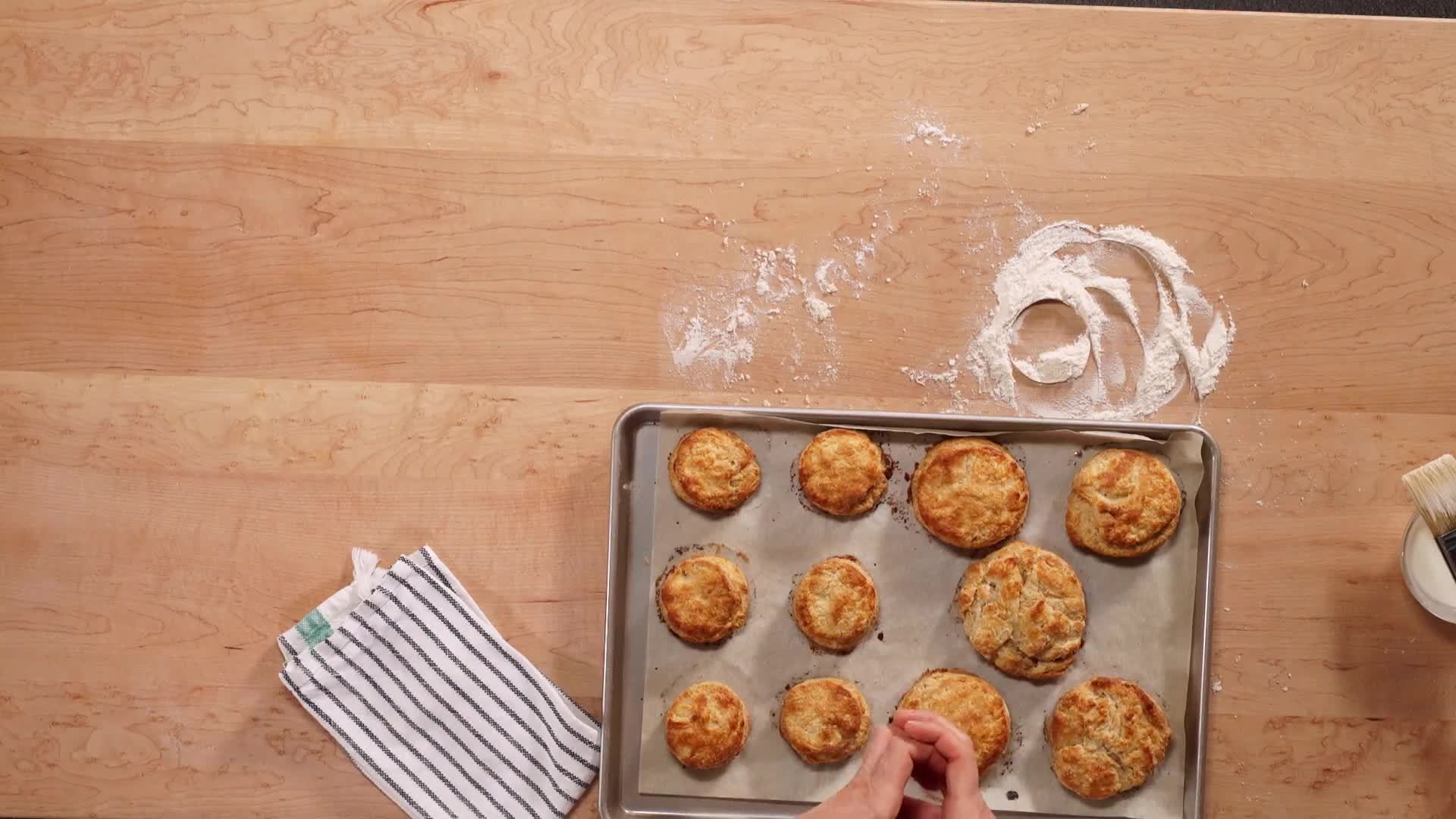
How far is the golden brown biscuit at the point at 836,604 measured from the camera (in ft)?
7.13

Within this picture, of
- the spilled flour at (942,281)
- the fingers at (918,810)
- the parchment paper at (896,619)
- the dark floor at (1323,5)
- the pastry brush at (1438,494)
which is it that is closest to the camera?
the fingers at (918,810)

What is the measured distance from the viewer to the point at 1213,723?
227 centimetres

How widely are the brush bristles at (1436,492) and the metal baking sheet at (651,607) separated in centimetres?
39

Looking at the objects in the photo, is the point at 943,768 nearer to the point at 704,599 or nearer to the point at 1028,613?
the point at 1028,613

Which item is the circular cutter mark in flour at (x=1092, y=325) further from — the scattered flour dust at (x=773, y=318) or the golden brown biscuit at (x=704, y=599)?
the golden brown biscuit at (x=704, y=599)

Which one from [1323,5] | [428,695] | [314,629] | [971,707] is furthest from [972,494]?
[1323,5]

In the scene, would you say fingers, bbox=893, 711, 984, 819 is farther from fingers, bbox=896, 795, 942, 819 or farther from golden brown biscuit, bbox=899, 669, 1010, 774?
golden brown biscuit, bbox=899, 669, 1010, 774

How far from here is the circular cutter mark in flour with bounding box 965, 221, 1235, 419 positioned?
7.55 feet

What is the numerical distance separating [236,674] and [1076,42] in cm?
231

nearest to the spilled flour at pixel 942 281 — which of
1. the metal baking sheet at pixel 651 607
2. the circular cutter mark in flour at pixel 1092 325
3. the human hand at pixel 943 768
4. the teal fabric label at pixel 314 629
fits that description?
the circular cutter mark in flour at pixel 1092 325

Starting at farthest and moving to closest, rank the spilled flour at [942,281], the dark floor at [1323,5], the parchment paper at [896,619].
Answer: the dark floor at [1323,5], the spilled flour at [942,281], the parchment paper at [896,619]

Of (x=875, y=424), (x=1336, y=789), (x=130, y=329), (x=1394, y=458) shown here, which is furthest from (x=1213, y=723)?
(x=130, y=329)

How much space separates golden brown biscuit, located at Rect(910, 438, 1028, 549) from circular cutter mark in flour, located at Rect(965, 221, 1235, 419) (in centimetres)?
20

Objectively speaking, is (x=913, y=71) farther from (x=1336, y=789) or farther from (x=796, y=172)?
(x=1336, y=789)
